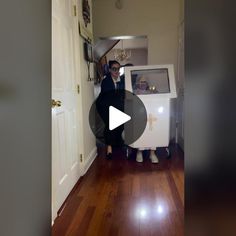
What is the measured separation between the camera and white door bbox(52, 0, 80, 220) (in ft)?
6.14

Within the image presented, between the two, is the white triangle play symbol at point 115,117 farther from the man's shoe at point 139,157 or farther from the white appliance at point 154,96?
the man's shoe at point 139,157

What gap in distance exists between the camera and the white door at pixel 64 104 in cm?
187

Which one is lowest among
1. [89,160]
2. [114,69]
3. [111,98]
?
[89,160]

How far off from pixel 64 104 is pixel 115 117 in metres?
1.51

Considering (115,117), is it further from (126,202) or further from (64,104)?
(126,202)

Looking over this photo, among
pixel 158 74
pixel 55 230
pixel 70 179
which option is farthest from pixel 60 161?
pixel 158 74

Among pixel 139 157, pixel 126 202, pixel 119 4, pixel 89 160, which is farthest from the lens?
pixel 119 4

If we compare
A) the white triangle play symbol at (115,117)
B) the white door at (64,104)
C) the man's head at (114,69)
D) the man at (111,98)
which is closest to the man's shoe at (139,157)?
the man at (111,98)

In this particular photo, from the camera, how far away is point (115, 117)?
359cm

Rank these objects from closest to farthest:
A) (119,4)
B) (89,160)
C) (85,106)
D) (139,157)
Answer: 1. (85,106)
2. (89,160)
3. (139,157)
4. (119,4)

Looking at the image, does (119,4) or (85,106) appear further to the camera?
(119,4)
